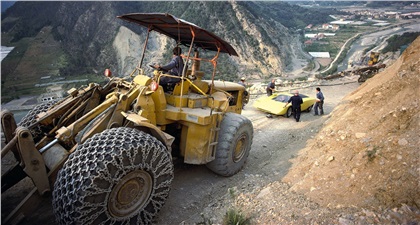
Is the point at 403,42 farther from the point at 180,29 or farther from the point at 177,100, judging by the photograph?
the point at 177,100

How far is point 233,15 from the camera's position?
4947cm

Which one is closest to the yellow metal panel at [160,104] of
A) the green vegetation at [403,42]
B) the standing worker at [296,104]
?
the standing worker at [296,104]

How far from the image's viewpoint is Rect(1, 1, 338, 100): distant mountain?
39.9 metres

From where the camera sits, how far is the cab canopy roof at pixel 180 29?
216 inches

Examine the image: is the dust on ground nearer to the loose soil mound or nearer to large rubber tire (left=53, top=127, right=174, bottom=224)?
the loose soil mound

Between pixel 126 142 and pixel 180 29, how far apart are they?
9.54 feet

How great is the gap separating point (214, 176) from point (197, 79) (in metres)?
2.21

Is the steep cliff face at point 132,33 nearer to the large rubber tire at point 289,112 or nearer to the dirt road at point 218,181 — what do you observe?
the large rubber tire at point 289,112

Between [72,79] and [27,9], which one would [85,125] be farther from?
[27,9]

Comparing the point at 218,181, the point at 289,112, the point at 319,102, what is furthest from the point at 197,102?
the point at 319,102

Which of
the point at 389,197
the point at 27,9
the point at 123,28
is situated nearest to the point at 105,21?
the point at 123,28

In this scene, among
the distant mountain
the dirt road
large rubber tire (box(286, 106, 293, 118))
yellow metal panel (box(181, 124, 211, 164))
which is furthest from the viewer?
the distant mountain

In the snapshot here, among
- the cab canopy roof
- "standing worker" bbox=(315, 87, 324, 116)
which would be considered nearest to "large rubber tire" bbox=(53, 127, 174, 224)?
the cab canopy roof

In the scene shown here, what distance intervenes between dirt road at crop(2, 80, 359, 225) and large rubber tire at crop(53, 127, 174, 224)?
2.31ft
